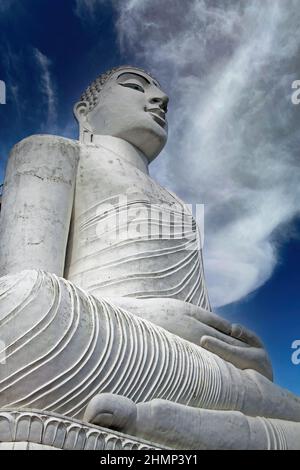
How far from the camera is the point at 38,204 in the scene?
4480mm

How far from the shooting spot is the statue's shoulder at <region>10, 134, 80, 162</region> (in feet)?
15.8

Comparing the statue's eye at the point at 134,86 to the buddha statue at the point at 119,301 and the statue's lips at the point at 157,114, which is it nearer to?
the buddha statue at the point at 119,301

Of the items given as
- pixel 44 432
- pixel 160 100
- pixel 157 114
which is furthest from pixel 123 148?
pixel 44 432

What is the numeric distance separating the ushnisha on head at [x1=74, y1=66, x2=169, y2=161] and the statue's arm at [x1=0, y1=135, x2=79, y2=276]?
738mm

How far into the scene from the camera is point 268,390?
402cm

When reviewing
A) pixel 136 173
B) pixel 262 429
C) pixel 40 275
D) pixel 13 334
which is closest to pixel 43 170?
pixel 136 173

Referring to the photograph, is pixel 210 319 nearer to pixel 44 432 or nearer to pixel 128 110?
pixel 44 432

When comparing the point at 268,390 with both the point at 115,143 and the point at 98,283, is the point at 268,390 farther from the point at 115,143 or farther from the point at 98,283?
the point at 115,143

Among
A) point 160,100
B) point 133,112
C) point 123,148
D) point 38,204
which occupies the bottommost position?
point 38,204

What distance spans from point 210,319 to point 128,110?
2238 millimetres

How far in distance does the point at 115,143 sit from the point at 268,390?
2.53m

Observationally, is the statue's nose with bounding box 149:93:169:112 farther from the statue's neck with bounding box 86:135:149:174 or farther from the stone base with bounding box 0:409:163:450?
the stone base with bounding box 0:409:163:450

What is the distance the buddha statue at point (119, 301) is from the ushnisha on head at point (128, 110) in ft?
0.04

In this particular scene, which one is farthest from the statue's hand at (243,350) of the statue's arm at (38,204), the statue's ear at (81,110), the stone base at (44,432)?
the statue's ear at (81,110)
